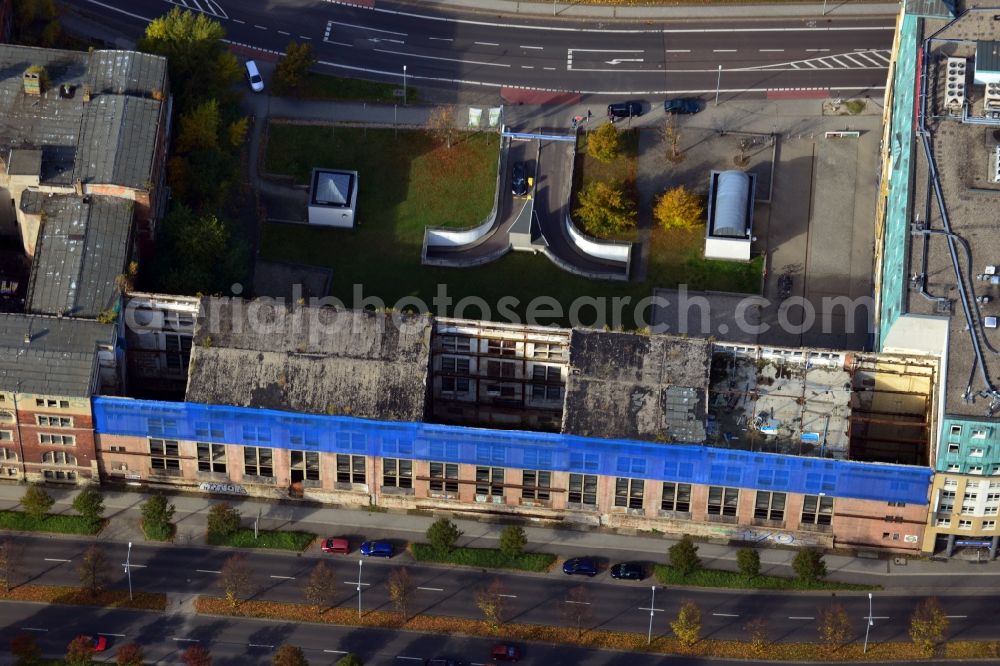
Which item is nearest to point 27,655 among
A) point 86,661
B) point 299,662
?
point 86,661

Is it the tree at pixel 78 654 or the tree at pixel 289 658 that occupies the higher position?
the tree at pixel 289 658

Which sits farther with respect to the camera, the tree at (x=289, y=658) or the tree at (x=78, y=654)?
the tree at (x=78, y=654)

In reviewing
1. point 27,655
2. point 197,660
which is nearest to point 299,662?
point 197,660

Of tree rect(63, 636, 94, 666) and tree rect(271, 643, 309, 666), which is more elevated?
tree rect(271, 643, 309, 666)

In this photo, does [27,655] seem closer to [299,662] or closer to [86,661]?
[86,661]

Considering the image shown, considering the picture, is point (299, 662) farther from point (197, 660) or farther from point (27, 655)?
point (27, 655)

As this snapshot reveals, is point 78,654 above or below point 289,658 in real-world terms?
below

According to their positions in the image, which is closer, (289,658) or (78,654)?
(289,658)

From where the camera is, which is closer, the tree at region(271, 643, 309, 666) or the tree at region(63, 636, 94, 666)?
the tree at region(271, 643, 309, 666)
